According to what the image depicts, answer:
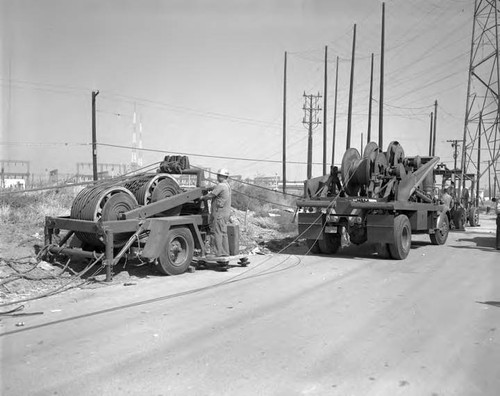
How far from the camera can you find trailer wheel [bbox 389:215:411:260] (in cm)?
1163

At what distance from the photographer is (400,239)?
38.6ft

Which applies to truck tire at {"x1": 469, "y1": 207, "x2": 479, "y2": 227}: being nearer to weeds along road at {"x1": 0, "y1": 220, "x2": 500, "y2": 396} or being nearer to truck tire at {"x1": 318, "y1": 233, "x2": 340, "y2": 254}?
truck tire at {"x1": 318, "y1": 233, "x2": 340, "y2": 254}

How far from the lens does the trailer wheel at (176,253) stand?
9.13m

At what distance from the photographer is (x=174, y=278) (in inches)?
355

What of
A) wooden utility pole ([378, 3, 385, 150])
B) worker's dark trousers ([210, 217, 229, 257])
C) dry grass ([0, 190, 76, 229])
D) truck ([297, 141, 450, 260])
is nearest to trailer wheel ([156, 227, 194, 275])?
worker's dark trousers ([210, 217, 229, 257])

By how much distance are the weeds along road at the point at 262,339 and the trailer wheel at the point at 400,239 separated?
262 cm

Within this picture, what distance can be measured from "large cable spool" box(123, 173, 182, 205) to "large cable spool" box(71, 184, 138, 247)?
38cm

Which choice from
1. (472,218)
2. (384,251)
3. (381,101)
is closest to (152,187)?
(384,251)

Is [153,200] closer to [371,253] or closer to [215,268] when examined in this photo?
[215,268]

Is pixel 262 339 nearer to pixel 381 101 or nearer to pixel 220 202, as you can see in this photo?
pixel 220 202

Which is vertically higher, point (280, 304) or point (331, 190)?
point (331, 190)

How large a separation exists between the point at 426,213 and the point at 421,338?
9154 mm

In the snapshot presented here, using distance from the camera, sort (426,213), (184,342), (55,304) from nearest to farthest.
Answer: (184,342)
(55,304)
(426,213)

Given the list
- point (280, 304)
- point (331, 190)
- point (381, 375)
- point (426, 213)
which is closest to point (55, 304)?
point (280, 304)
